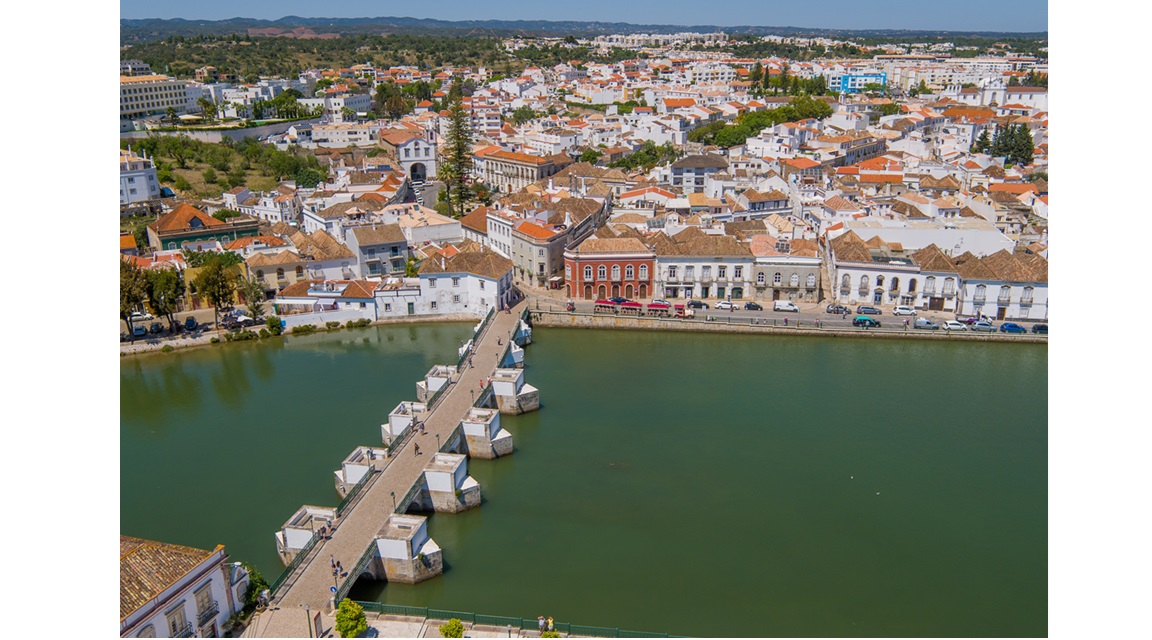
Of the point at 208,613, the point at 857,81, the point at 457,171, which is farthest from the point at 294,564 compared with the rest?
the point at 857,81

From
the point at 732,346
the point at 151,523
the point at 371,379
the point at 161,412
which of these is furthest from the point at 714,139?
the point at 151,523

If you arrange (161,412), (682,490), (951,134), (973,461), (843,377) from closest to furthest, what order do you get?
(682,490), (973,461), (161,412), (843,377), (951,134)

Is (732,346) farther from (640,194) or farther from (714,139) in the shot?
(714,139)

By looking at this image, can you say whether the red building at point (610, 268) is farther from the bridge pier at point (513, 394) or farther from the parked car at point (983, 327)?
the parked car at point (983, 327)

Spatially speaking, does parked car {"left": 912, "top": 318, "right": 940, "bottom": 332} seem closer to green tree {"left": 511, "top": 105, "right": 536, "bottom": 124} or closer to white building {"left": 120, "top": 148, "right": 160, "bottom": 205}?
white building {"left": 120, "top": 148, "right": 160, "bottom": 205}

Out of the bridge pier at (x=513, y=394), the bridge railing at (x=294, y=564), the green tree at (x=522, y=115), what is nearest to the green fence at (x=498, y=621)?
the bridge railing at (x=294, y=564)

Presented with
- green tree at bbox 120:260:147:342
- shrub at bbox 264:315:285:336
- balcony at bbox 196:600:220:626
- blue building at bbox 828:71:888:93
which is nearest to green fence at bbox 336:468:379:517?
balcony at bbox 196:600:220:626
